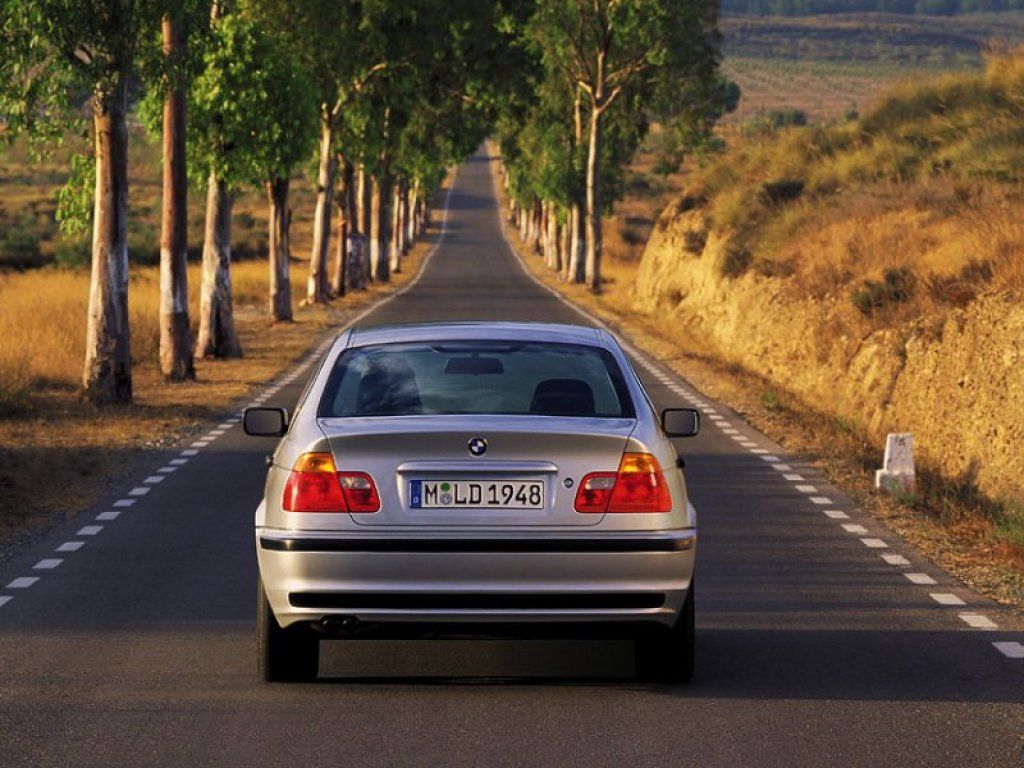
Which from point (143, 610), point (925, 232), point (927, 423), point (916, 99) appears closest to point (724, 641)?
point (143, 610)

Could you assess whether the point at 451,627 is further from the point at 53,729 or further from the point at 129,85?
the point at 129,85

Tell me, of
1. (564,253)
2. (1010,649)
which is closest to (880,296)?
(1010,649)

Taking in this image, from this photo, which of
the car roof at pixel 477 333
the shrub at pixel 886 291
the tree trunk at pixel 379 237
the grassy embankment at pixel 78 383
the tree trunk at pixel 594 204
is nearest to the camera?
the car roof at pixel 477 333

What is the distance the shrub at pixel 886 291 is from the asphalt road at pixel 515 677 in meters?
15.4

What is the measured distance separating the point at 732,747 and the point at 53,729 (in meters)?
2.68

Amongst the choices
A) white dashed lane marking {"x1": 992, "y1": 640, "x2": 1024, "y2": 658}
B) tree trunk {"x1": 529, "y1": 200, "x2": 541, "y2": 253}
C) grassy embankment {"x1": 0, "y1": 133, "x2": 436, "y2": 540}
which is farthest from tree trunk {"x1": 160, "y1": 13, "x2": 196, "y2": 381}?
tree trunk {"x1": 529, "y1": 200, "x2": 541, "y2": 253}

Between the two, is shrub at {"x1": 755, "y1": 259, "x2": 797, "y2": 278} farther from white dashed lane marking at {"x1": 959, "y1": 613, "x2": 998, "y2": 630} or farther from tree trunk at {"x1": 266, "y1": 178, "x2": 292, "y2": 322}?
white dashed lane marking at {"x1": 959, "y1": 613, "x2": 998, "y2": 630}

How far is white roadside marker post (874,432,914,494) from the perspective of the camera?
17875 millimetres

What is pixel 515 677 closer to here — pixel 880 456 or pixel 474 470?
pixel 474 470

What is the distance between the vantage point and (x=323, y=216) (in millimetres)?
55375

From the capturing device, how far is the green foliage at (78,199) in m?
30.9

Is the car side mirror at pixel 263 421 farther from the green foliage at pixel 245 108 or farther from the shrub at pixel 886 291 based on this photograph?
the green foliage at pixel 245 108

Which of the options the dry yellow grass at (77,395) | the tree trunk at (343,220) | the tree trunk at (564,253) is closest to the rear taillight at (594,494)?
the dry yellow grass at (77,395)

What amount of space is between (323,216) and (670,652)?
4680 cm
